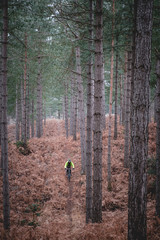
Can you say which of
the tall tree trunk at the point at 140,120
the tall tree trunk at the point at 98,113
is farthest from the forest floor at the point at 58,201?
→ the tall tree trunk at the point at 140,120

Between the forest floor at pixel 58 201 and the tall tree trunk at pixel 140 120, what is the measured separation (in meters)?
1.37

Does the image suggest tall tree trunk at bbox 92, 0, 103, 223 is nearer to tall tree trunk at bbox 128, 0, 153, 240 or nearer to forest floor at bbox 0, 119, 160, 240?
forest floor at bbox 0, 119, 160, 240

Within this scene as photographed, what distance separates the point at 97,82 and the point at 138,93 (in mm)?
1959

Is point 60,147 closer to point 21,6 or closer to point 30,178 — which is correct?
point 30,178

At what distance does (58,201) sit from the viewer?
8305mm

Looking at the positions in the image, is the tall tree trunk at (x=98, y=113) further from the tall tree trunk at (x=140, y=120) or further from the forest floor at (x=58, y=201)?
the tall tree trunk at (x=140, y=120)

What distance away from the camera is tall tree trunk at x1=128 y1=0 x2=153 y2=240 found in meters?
2.92

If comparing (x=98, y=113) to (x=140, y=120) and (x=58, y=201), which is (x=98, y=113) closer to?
(x=140, y=120)

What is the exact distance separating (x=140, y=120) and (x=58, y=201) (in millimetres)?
7843

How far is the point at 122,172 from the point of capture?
10.1 m

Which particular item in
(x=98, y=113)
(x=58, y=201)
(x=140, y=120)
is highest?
(x=98, y=113)

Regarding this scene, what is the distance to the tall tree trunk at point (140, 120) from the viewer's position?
2916mm

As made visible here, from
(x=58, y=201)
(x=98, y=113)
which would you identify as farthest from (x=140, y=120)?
(x=58, y=201)

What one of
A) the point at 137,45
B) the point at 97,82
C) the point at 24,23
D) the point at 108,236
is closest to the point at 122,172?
the point at 108,236
